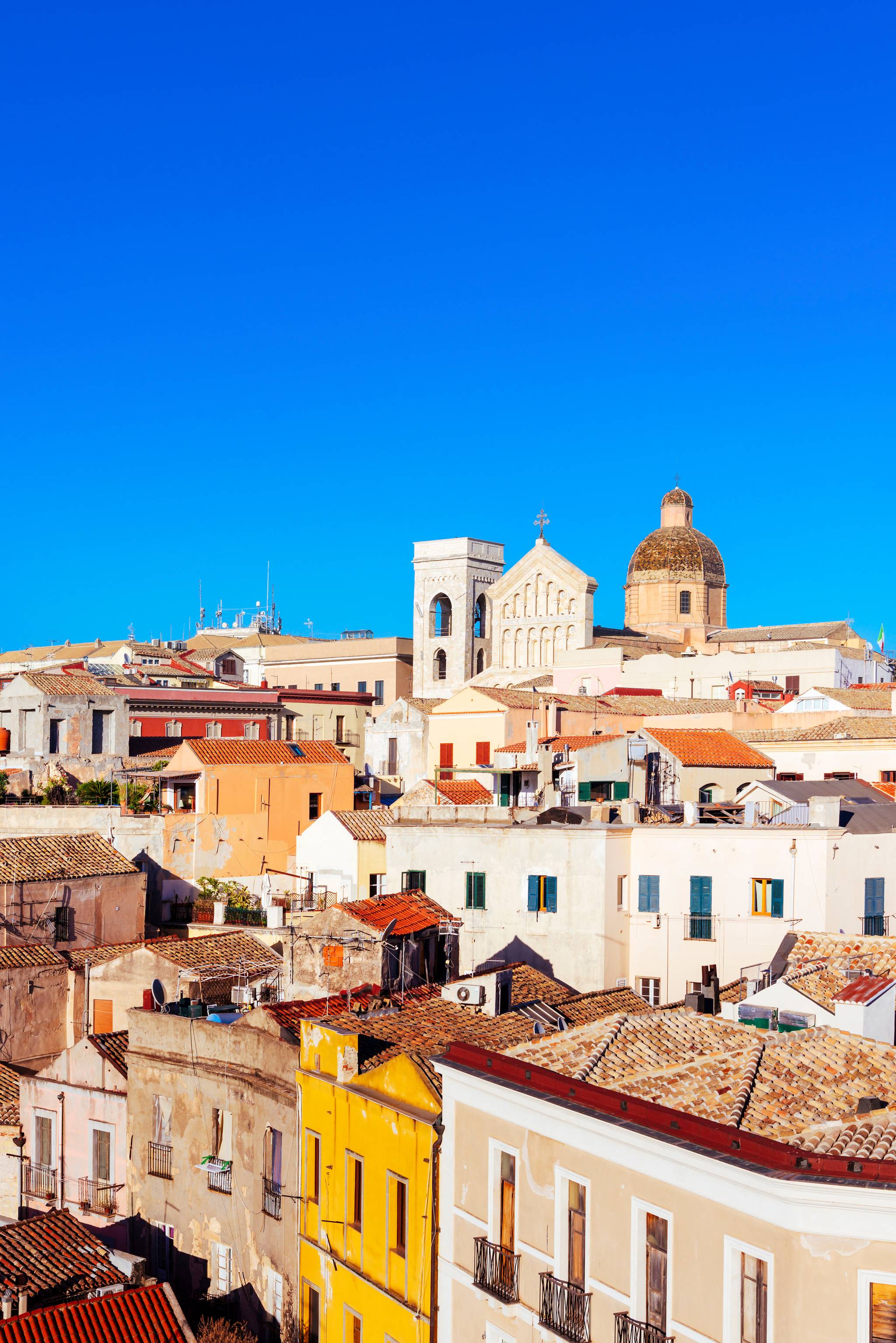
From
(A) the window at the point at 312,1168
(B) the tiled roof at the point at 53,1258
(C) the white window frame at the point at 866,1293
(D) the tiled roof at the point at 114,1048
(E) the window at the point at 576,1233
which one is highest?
(C) the white window frame at the point at 866,1293

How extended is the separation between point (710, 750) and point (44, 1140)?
20334mm

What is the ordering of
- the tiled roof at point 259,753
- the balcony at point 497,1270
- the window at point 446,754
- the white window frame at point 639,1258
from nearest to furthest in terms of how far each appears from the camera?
the white window frame at point 639,1258 → the balcony at point 497,1270 → the tiled roof at point 259,753 → the window at point 446,754

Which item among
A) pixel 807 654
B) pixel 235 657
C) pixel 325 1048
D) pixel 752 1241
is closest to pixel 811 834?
pixel 325 1048

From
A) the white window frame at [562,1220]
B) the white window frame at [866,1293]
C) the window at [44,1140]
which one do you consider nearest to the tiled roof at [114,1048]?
the window at [44,1140]

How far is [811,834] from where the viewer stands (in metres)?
24.6

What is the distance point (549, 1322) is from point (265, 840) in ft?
87.1

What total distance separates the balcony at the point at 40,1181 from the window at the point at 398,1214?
8115 mm

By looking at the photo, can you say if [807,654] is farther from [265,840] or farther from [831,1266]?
[831,1266]

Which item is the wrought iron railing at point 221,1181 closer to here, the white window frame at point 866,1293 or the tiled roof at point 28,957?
the tiled roof at point 28,957

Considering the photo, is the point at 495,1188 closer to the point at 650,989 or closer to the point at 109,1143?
the point at 109,1143

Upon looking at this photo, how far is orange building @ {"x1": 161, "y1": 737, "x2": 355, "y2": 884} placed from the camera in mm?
37000

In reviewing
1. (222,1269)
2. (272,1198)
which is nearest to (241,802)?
(222,1269)

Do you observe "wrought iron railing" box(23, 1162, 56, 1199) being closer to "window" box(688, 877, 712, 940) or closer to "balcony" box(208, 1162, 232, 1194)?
"balcony" box(208, 1162, 232, 1194)

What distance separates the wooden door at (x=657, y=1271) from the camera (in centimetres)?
1109
